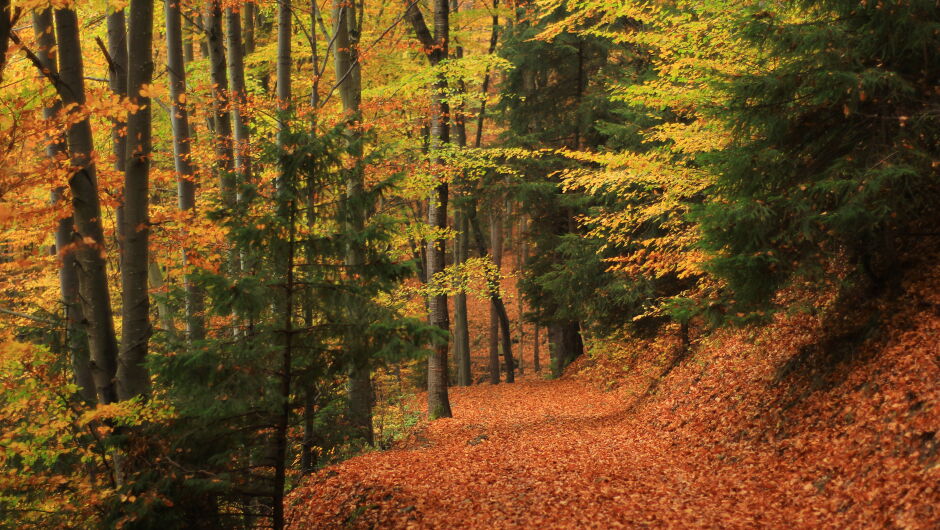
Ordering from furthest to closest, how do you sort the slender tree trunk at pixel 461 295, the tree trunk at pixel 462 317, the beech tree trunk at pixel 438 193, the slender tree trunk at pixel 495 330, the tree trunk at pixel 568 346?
the slender tree trunk at pixel 495 330 < the tree trunk at pixel 568 346 < the tree trunk at pixel 462 317 < the slender tree trunk at pixel 461 295 < the beech tree trunk at pixel 438 193

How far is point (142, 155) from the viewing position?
6.13 metres

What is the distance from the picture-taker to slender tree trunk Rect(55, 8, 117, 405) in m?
6.08

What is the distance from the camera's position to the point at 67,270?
8.46 meters

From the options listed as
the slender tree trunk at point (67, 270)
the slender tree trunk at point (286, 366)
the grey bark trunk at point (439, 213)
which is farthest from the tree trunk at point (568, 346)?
the slender tree trunk at point (286, 366)

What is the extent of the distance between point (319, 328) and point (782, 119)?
17.7 feet

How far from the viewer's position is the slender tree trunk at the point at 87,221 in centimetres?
608

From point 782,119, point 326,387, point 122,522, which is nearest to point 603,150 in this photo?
point 782,119

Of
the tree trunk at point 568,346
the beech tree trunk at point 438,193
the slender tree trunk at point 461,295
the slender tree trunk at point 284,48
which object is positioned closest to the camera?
the slender tree trunk at point 284,48

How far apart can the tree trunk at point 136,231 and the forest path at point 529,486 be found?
249 centimetres

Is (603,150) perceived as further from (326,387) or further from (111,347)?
(111,347)

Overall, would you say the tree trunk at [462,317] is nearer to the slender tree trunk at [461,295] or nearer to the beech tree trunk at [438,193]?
the slender tree trunk at [461,295]

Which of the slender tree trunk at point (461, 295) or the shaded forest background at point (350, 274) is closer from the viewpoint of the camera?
the shaded forest background at point (350, 274)

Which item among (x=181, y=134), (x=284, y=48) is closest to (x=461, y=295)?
(x=284, y=48)

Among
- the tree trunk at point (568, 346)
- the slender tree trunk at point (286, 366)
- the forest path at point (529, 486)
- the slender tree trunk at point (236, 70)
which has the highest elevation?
the slender tree trunk at point (236, 70)
